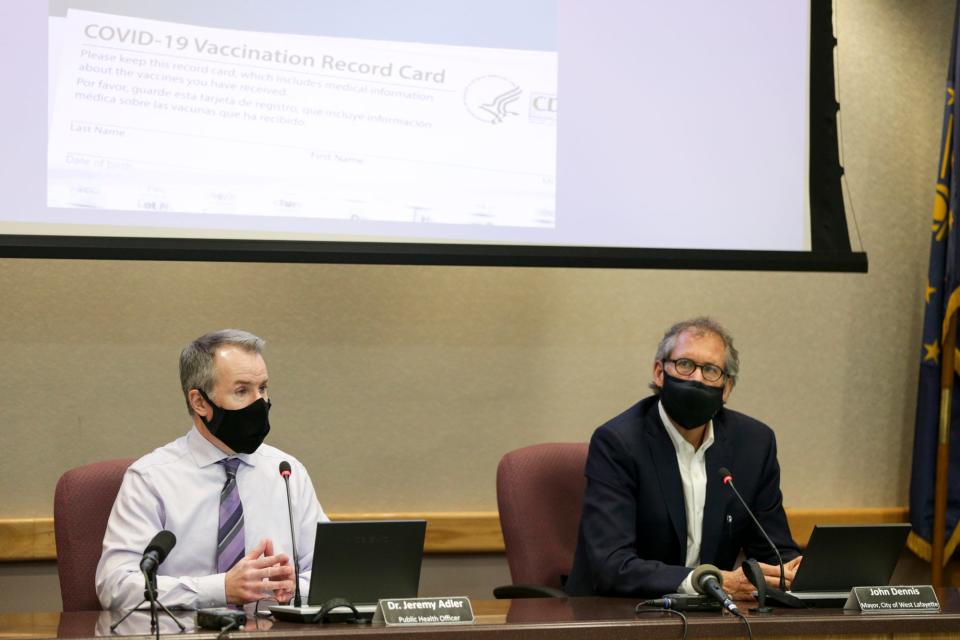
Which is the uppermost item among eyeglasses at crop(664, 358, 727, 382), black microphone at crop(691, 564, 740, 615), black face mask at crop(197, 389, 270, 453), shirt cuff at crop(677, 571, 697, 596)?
eyeglasses at crop(664, 358, 727, 382)

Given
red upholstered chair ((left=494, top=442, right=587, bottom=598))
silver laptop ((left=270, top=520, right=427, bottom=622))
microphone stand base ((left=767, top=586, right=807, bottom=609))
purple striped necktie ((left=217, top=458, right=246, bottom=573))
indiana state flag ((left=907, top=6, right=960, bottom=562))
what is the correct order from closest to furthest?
silver laptop ((left=270, top=520, right=427, bottom=622)) < microphone stand base ((left=767, top=586, right=807, bottom=609)) < purple striped necktie ((left=217, top=458, right=246, bottom=573)) < red upholstered chair ((left=494, top=442, right=587, bottom=598)) < indiana state flag ((left=907, top=6, right=960, bottom=562))

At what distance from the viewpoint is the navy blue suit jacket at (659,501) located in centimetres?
304

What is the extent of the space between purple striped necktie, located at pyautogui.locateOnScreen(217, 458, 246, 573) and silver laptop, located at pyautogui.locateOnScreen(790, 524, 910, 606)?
1.25 m

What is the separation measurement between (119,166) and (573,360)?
1630mm

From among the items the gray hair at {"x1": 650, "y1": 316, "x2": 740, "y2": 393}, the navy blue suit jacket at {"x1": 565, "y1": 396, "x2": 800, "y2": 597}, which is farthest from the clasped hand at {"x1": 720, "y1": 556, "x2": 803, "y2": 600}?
the gray hair at {"x1": 650, "y1": 316, "x2": 740, "y2": 393}

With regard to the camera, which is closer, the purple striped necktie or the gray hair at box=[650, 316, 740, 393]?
the purple striped necktie

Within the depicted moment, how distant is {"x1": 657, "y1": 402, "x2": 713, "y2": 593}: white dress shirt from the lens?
3.17m

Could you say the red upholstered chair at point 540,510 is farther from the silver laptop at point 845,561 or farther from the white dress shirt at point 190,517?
the silver laptop at point 845,561

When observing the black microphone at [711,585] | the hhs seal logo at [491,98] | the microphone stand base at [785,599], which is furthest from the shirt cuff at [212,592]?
the hhs seal logo at [491,98]

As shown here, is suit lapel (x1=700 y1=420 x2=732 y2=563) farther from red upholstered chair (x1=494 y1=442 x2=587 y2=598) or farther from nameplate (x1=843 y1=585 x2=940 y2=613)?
nameplate (x1=843 y1=585 x2=940 y2=613)

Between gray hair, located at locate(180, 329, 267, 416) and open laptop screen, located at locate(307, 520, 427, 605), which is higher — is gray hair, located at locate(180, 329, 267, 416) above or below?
above

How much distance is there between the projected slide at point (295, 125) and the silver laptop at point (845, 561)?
5.18ft

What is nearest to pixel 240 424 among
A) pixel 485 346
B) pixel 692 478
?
pixel 692 478

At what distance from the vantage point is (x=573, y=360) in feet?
13.9
